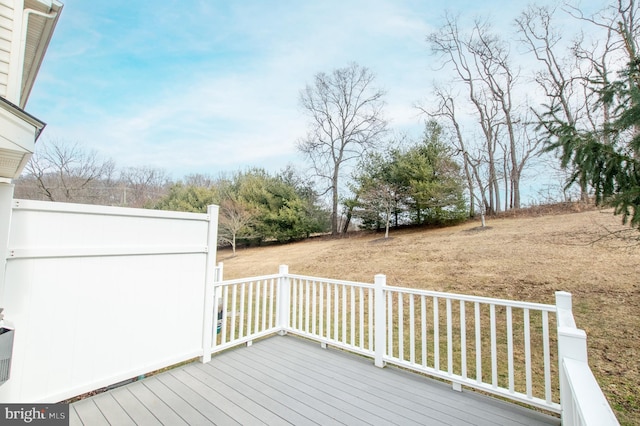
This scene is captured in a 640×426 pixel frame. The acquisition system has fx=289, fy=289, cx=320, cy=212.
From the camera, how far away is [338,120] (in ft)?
58.2

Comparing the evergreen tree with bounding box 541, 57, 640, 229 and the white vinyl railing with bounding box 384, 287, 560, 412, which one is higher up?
the evergreen tree with bounding box 541, 57, 640, 229

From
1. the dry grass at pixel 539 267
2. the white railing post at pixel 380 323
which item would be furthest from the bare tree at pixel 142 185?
the white railing post at pixel 380 323

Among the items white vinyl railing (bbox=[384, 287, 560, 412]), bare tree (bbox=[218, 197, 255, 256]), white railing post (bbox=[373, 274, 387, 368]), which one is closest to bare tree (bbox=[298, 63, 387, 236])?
bare tree (bbox=[218, 197, 255, 256])

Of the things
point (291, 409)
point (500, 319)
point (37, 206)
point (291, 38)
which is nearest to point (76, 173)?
point (291, 38)

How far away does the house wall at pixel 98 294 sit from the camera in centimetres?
203

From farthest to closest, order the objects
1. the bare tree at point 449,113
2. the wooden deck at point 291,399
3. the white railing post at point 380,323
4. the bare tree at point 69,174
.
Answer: the bare tree at point 449,113
the bare tree at point 69,174
the white railing post at point 380,323
the wooden deck at point 291,399

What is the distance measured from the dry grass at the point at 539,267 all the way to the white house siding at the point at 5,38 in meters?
6.02

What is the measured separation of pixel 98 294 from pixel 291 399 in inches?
72.2

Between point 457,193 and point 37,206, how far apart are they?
1378cm

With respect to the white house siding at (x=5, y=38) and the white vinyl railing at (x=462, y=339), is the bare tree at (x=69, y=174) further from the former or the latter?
the white vinyl railing at (x=462, y=339)

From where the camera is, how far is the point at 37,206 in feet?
6.88

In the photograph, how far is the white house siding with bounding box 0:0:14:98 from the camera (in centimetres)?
242

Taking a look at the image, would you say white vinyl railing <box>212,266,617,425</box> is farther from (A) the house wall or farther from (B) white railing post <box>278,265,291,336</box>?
(A) the house wall

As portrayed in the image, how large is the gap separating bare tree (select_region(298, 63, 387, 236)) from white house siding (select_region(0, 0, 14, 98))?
1505 cm
